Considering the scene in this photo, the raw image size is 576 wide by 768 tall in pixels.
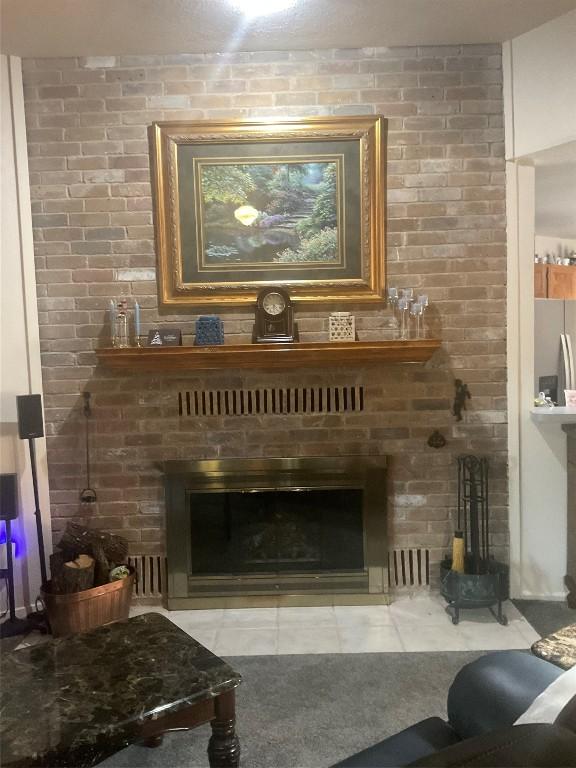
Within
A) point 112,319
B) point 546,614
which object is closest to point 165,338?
point 112,319

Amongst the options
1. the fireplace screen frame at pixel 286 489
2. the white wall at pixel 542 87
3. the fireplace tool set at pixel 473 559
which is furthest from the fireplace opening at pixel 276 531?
the white wall at pixel 542 87

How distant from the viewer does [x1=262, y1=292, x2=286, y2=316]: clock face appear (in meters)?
3.04

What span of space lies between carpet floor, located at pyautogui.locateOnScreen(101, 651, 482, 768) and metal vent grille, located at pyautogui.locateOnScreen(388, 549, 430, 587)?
23.3 inches

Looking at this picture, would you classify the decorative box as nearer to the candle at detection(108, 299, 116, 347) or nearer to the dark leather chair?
the candle at detection(108, 299, 116, 347)

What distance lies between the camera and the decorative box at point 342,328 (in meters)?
3.03

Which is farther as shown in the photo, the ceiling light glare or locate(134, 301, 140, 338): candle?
locate(134, 301, 140, 338): candle

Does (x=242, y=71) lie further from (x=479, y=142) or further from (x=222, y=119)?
(x=479, y=142)

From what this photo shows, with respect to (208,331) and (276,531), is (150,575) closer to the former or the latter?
(276,531)

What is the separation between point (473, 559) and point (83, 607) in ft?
6.11

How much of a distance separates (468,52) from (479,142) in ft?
1.40

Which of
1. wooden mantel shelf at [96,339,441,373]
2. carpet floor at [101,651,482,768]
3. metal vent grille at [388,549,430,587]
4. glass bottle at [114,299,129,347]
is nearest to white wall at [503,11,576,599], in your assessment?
metal vent grille at [388,549,430,587]

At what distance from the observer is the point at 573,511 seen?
3.06 meters

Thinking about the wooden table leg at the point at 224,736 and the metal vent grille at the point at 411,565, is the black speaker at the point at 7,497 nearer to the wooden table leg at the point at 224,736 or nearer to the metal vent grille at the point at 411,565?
the wooden table leg at the point at 224,736

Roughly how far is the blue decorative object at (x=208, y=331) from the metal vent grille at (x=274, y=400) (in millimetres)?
268
